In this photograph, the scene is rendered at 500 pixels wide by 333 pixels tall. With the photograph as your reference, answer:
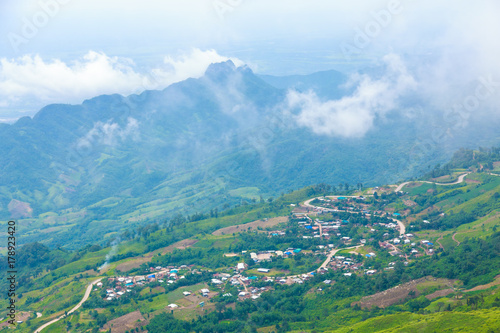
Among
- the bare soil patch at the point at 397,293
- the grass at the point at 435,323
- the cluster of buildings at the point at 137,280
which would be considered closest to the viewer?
the grass at the point at 435,323

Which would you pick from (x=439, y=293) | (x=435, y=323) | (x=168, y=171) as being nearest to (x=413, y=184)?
(x=439, y=293)

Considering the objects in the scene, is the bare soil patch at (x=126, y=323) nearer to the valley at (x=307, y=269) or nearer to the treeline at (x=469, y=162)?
the valley at (x=307, y=269)

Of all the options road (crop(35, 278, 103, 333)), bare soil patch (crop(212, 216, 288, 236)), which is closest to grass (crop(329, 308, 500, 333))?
road (crop(35, 278, 103, 333))

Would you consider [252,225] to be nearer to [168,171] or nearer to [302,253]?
[302,253]

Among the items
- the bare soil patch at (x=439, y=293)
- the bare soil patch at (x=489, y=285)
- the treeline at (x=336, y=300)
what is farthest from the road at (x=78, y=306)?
the bare soil patch at (x=489, y=285)

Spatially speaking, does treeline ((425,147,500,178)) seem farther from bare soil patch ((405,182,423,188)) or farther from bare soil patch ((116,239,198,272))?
bare soil patch ((116,239,198,272))

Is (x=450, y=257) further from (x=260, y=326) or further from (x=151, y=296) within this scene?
(x=151, y=296)
